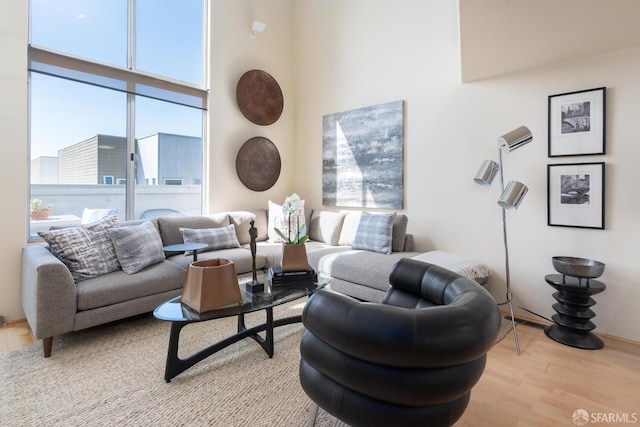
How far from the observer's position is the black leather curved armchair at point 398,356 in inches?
41.3

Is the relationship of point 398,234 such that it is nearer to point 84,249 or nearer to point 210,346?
point 210,346

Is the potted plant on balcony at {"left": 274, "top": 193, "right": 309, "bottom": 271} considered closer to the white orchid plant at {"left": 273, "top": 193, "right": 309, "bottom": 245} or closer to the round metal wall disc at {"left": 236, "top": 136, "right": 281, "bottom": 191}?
the white orchid plant at {"left": 273, "top": 193, "right": 309, "bottom": 245}

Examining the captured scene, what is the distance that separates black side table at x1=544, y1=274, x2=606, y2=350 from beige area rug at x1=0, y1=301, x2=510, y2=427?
6.49 ft

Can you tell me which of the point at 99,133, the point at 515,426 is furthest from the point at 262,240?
the point at 515,426

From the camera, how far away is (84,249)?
2.56 meters

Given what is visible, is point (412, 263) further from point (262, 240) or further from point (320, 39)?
point (320, 39)

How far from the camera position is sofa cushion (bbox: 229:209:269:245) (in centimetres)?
401

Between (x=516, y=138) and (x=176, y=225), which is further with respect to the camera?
(x=176, y=225)

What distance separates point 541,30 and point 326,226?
279 cm

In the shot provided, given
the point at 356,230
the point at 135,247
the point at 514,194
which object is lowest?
the point at 135,247

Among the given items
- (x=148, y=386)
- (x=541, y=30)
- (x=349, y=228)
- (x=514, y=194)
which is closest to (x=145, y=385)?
(x=148, y=386)

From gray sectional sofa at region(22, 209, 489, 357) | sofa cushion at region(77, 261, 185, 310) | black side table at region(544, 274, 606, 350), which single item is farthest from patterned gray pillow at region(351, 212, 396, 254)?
sofa cushion at region(77, 261, 185, 310)

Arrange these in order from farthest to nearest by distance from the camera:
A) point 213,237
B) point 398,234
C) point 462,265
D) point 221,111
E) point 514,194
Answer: point 221,111 → point 213,237 → point 398,234 → point 462,265 → point 514,194

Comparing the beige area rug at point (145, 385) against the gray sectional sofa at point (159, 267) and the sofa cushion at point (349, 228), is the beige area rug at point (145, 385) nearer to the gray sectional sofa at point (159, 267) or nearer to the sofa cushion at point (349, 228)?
the gray sectional sofa at point (159, 267)
